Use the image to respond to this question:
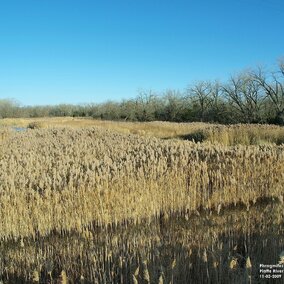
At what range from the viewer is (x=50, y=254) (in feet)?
14.8

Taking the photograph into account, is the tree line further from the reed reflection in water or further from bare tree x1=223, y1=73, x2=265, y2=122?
the reed reflection in water

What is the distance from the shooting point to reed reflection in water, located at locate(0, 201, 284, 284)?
3596 millimetres

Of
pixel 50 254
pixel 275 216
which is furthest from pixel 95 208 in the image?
pixel 275 216

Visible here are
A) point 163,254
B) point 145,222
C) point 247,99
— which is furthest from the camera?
point 247,99

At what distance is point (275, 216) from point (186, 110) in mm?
58181

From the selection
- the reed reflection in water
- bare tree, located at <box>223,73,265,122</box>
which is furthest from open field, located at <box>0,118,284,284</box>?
bare tree, located at <box>223,73,265,122</box>

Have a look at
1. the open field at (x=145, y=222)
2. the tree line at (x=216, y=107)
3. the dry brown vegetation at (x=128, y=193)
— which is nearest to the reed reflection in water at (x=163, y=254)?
the open field at (x=145, y=222)

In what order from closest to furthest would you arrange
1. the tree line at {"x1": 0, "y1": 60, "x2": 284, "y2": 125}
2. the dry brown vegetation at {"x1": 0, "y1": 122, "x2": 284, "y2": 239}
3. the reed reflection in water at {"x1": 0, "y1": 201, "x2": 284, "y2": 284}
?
the reed reflection in water at {"x1": 0, "y1": 201, "x2": 284, "y2": 284} → the dry brown vegetation at {"x1": 0, "y1": 122, "x2": 284, "y2": 239} → the tree line at {"x1": 0, "y1": 60, "x2": 284, "y2": 125}

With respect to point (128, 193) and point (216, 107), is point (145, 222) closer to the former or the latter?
point (128, 193)

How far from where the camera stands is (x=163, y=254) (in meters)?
3.99

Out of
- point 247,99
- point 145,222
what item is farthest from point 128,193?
point 247,99

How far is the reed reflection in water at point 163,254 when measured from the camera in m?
3.60

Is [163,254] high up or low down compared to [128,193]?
down

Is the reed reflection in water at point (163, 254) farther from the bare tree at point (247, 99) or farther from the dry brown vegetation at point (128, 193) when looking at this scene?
the bare tree at point (247, 99)
